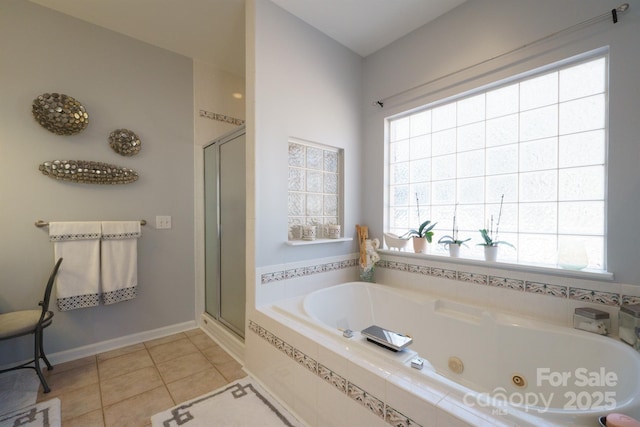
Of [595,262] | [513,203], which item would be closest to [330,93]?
[513,203]

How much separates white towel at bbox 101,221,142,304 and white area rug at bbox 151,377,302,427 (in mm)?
1105

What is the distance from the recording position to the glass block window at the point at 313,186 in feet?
6.67

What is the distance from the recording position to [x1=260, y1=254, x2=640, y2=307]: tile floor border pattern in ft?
4.30

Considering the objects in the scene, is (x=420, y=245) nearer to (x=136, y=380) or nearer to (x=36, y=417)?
(x=136, y=380)

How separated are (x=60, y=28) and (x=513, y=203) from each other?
346 cm

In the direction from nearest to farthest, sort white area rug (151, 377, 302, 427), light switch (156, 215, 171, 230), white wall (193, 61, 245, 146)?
white area rug (151, 377, 302, 427), light switch (156, 215, 171, 230), white wall (193, 61, 245, 146)

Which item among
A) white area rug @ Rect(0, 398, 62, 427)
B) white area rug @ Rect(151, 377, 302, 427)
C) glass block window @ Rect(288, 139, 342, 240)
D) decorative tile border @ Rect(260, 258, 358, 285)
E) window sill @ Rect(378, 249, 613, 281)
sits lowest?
white area rug @ Rect(151, 377, 302, 427)

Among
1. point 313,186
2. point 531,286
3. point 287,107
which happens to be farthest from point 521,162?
point 287,107

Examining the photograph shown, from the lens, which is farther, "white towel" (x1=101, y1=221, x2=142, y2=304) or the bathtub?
"white towel" (x1=101, y1=221, x2=142, y2=304)

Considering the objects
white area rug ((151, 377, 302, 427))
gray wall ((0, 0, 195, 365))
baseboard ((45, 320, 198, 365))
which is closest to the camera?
white area rug ((151, 377, 302, 427))

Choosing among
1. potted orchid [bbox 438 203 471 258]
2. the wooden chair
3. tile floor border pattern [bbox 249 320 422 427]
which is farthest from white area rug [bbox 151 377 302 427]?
potted orchid [bbox 438 203 471 258]

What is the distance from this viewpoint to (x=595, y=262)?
1.42 m

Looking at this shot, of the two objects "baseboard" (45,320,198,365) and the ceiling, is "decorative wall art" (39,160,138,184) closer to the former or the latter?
the ceiling

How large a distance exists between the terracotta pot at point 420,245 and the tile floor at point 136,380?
1557mm
